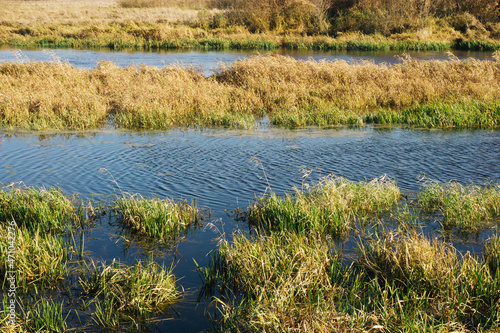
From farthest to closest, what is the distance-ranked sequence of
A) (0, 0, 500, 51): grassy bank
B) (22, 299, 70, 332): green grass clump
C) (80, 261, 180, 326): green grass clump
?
(0, 0, 500, 51): grassy bank
(80, 261, 180, 326): green grass clump
(22, 299, 70, 332): green grass clump

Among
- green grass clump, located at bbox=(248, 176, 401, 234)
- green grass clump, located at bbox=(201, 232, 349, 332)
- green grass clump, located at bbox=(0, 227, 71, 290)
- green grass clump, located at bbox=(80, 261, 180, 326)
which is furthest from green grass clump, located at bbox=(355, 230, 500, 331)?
green grass clump, located at bbox=(0, 227, 71, 290)

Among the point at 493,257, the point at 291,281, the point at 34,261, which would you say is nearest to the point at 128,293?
the point at 34,261

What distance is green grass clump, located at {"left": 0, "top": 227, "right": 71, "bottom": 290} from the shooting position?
543cm

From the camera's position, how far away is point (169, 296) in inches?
202

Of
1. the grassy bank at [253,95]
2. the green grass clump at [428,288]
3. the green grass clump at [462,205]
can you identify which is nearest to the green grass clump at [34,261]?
the green grass clump at [428,288]

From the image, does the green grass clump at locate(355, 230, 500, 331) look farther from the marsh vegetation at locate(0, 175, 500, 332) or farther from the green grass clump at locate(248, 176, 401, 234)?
the green grass clump at locate(248, 176, 401, 234)

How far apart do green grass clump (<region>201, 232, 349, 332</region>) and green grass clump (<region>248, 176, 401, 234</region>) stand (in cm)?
62

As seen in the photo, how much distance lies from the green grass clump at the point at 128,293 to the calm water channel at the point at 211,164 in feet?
0.80

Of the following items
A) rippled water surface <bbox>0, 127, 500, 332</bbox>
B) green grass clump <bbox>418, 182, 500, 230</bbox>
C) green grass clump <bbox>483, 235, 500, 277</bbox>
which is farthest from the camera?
rippled water surface <bbox>0, 127, 500, 332</bbox>

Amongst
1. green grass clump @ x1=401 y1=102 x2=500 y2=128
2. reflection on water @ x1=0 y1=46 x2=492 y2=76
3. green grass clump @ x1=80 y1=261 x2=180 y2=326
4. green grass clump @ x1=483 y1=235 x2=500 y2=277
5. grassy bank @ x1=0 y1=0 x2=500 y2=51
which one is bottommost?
green grass clump @ x1=80 y1=261 x2=180 y2=326

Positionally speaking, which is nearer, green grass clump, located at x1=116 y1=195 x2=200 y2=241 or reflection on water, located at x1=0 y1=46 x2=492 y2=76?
green grass clump, located at x1=116 y1=195 x2=200 y2=241

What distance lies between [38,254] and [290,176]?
5191 millimetres

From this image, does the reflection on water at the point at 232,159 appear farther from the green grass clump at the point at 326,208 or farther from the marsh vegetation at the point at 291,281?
the marsh vegetation at the point at 291,281

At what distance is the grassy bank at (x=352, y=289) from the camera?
4.26m
